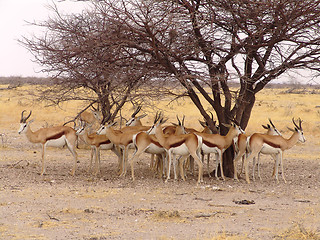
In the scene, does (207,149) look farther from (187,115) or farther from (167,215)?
(187,115)

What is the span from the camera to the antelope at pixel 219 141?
37.4ft

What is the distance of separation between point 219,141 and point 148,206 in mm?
3679

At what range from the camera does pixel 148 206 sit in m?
8.45

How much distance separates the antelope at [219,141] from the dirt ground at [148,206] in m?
0.78

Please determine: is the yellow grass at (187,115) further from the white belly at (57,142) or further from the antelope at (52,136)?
the white belly at (57,142)

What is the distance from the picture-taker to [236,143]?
11812 mm

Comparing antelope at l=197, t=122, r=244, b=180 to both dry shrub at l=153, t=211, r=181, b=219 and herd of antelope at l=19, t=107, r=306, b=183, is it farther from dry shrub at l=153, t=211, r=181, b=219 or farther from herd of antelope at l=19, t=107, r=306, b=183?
dry shrub at l=153, t=211, r=181, b=219

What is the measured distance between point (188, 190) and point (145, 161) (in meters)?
5.86

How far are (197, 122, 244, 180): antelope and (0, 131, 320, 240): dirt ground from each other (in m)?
0.78

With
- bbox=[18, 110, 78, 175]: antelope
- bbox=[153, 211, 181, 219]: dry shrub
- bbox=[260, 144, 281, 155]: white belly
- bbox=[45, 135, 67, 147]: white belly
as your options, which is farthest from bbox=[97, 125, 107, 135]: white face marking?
bbox=[153, 211, 181, 219]: dry shrub

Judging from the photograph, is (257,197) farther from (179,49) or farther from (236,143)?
(179,49)

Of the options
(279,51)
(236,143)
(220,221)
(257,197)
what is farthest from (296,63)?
(220,221)

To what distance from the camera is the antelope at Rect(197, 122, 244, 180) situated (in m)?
11.4

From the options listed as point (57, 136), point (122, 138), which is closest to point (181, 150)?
point (122, 138)
